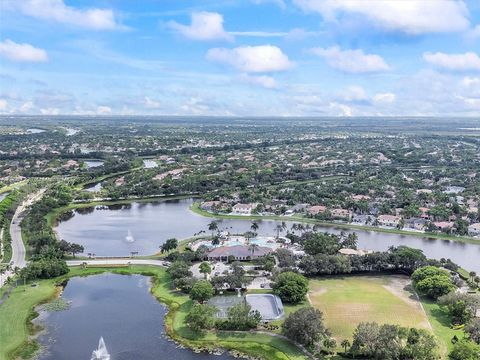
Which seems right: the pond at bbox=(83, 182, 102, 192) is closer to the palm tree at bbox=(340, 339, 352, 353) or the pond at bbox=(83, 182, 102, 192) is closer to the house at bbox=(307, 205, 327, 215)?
the house at bbox=(307, 205, 327, 215)

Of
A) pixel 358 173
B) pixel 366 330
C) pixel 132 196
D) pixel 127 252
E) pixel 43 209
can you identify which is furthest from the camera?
pixel 358 173

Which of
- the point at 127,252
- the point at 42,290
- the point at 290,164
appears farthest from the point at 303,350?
the point at 290,164

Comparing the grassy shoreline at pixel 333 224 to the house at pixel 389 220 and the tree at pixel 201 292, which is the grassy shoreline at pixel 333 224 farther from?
the tree at pixel 201 292

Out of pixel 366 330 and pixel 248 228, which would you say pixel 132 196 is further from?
pixel 366 330

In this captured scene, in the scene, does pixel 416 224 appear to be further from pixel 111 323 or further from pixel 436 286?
pixel 111 323

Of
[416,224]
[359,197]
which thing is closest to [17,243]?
[416,224]
